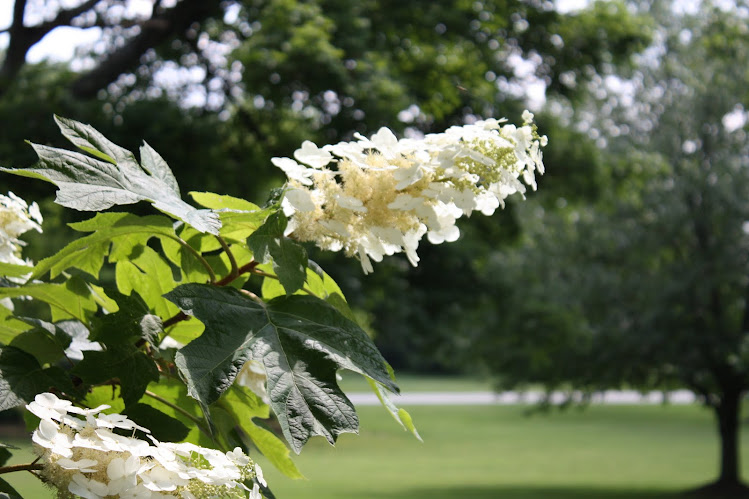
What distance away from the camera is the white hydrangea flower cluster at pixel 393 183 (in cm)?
112

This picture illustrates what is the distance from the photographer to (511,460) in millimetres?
16828

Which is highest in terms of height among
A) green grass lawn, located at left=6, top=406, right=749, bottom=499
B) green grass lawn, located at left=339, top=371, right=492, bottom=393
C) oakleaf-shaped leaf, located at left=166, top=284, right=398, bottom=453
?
oakleaf-shaped leaf, located at left=166, top=284, right=398, bottom=453

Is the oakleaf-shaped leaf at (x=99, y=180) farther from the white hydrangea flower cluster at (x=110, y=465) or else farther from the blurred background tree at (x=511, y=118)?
the blurred background tree at (x=511, y=118)

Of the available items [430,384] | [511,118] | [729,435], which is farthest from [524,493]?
[430,384]

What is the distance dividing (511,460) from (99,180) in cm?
1651

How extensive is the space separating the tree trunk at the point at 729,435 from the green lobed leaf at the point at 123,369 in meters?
13.1

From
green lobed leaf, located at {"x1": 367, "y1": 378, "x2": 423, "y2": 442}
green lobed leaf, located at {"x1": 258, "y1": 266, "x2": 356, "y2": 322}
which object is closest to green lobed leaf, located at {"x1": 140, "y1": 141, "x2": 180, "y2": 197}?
green lobed leaf, located at {"x1": 258, "y1": 266, "x2": 356, "y2": 322}

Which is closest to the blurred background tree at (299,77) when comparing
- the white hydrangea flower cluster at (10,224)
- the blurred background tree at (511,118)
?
the blurred background tree at (511,118)

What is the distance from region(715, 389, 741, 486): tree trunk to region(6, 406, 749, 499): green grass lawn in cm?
82

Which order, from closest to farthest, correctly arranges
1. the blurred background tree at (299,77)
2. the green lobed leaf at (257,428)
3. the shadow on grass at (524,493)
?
the green lobed leaf at (257,428) → the blurred background tree at (299,77) → the shadow on grass at (524,493)

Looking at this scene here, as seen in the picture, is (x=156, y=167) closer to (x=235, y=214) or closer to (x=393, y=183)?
(x=235, y=214)

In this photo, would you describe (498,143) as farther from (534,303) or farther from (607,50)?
(534,303)

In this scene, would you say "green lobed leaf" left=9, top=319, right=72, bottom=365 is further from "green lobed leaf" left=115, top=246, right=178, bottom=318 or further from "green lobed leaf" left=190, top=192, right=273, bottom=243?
"green lobed leaf" left=190, top=192, right=273, bottom=243

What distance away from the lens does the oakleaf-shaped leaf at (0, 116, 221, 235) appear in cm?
105
